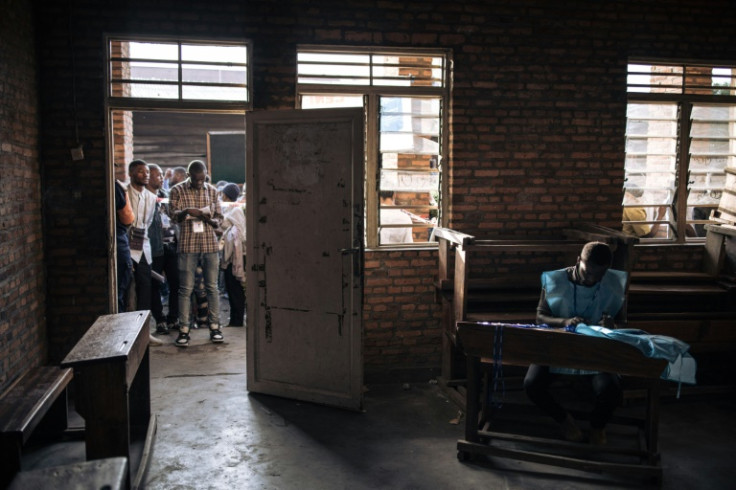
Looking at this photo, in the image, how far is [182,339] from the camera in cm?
687

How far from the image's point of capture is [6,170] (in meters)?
4.67

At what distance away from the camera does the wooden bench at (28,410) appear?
3.48 meters

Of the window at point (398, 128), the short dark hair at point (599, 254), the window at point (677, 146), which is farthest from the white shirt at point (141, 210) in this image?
the window at point (677, 146)

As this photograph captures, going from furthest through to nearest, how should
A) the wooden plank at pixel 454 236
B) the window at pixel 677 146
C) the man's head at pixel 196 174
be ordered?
the man's head at pixel 196 174
the window at pixel 677 146
the wooden plank at pixel 454 236

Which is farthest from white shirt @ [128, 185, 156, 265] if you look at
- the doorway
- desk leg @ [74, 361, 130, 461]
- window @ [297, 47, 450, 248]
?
the doorway

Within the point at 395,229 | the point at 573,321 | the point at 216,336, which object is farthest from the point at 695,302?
the point at 216,336

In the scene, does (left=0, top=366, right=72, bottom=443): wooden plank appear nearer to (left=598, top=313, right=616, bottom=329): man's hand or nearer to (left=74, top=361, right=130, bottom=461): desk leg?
(left=74, top=361, right=130, bottom=461): desk leg

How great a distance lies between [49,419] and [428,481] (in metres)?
2.60

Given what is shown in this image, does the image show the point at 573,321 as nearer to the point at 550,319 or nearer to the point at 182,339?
the point at 550,319

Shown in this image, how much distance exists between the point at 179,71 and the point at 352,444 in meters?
3.42

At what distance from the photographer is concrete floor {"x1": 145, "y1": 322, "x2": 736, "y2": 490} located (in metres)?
4.00

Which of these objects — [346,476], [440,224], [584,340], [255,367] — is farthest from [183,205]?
[584,340]

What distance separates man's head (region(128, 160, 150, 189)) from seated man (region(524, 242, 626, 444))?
418 centimetres

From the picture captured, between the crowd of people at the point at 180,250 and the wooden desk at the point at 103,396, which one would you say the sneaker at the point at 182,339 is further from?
the wooden desk at the point at 103,396
